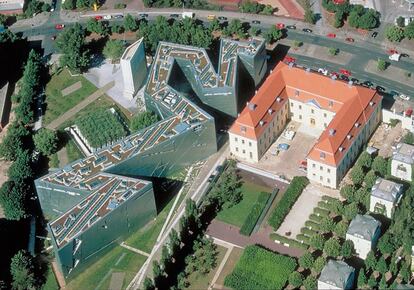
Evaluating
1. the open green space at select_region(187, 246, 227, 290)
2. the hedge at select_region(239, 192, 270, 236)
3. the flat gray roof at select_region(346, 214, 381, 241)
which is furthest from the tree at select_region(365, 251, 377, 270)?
the open green space at select_region(187, 246, 227, 290)

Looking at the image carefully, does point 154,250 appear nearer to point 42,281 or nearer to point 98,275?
point 98,275

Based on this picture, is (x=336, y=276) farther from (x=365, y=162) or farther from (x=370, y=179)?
(x=365, y=162)

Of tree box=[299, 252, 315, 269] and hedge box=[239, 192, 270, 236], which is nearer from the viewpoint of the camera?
tree box=[299, 252, 315, 269]

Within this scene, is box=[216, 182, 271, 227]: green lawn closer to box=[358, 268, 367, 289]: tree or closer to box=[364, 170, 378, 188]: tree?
box=[364, 170, 378, 188]: tree

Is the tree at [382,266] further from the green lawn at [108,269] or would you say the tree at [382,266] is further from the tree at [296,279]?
the green lawn at [108,269]

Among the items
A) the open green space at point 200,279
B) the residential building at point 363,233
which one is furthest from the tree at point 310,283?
the open green space at point 200,279
